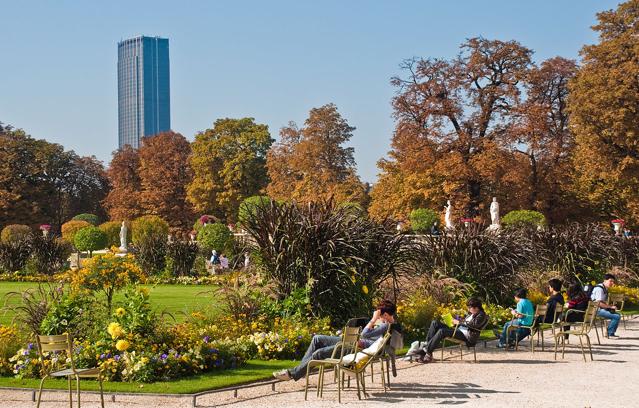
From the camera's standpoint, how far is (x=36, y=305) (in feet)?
36.8

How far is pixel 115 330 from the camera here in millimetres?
9984

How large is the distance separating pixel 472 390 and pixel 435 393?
46cm

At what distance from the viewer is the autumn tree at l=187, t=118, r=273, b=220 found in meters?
57.3

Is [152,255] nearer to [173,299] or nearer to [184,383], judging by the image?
[173,299]

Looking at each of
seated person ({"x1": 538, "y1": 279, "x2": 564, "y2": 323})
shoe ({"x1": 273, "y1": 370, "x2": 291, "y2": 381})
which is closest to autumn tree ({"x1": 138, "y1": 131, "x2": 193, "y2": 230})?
seated person ({"x1": 538, "y1": 279, "x2": 564, "y2": 323})

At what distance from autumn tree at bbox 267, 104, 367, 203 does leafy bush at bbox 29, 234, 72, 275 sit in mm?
23772

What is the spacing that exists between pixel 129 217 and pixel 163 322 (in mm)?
50079

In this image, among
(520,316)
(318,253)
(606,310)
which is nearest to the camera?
(318,253)

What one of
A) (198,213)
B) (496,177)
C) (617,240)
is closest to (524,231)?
(617,240)

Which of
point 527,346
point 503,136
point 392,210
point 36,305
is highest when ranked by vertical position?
point 503,136

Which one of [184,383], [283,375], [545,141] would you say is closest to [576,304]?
[283,375]

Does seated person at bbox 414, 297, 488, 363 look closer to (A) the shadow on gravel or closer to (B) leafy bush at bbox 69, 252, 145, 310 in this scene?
(A) the shadow on gravel

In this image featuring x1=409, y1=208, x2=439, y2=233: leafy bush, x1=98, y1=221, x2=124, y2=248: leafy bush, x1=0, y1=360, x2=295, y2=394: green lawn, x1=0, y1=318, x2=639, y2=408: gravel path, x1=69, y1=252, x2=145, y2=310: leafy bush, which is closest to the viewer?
x1=0, y1=318, x2=639, y2=408: gravel path

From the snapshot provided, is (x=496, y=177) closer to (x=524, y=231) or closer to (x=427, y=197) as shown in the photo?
(x=427, y=197)
